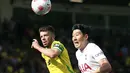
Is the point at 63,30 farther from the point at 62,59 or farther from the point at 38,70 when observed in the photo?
the point at 62,59

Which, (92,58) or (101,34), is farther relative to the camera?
(101,34)

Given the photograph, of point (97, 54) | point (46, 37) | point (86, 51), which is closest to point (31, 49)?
point (46, 37)

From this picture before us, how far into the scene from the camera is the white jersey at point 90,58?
6.05 metres

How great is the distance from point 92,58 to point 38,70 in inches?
334

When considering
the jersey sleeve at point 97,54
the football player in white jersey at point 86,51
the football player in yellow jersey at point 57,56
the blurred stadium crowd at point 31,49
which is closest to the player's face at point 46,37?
the football player in yellow jersey at point 57,56

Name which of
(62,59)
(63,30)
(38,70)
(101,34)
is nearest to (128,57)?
(101,34)

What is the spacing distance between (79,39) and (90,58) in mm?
316

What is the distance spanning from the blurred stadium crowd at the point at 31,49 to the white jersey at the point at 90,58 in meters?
Answer: 7.81

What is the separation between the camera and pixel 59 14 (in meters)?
17.6

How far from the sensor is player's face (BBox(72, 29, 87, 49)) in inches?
246

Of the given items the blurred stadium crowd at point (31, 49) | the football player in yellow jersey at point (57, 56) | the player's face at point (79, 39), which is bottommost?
the blurred stadium crowd at point (31, 49)

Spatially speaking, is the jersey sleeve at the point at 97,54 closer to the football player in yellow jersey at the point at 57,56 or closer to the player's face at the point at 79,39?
the player's face at the point at 79,39

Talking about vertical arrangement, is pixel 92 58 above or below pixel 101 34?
above

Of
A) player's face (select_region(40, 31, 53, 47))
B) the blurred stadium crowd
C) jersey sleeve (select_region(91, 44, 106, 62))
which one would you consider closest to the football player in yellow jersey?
player's face (select_region(40, 31, 53, 47))
